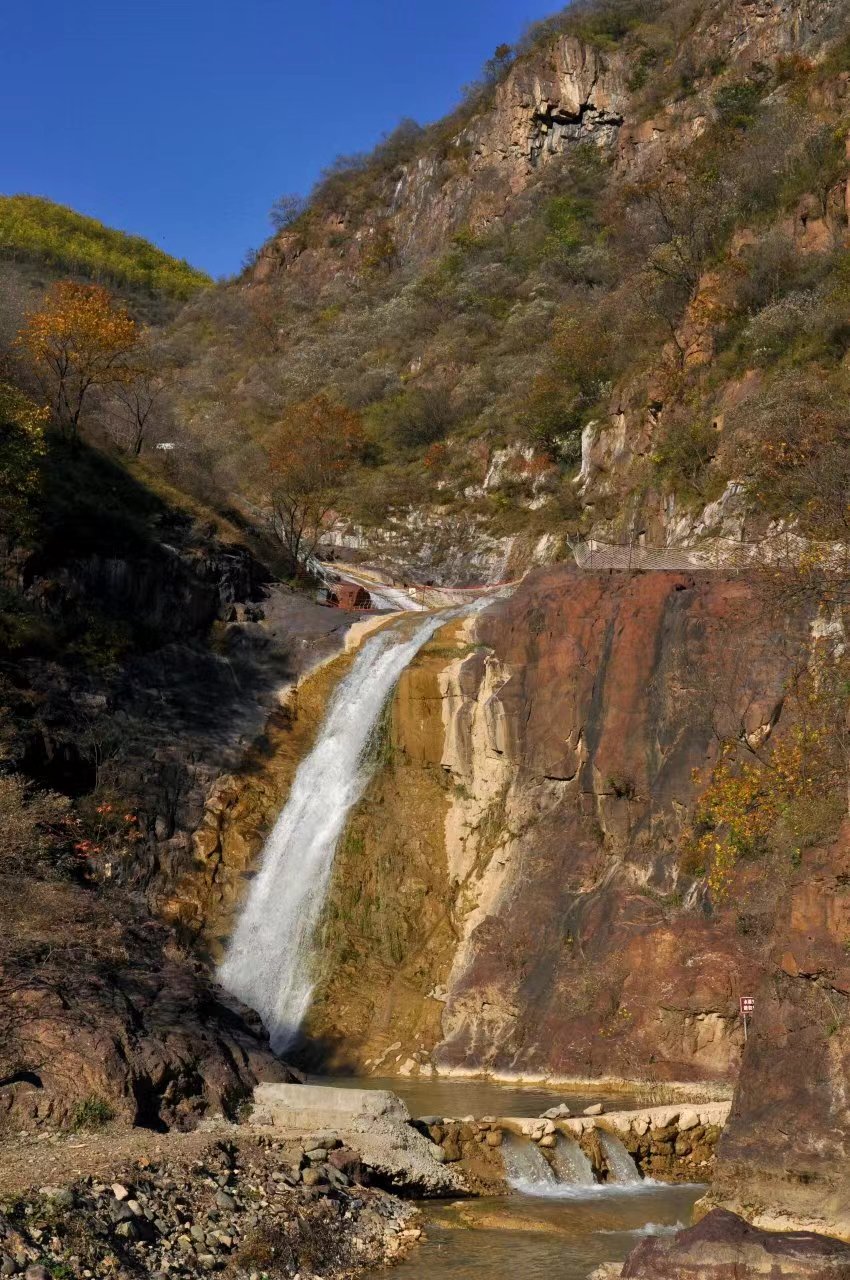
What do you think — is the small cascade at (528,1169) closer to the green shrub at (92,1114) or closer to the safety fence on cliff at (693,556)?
the green shrub at (92,1114)

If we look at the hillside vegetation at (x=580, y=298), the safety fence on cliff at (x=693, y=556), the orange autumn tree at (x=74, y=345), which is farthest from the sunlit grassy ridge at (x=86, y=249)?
the safety fence on cliff at (x=693, y=556)

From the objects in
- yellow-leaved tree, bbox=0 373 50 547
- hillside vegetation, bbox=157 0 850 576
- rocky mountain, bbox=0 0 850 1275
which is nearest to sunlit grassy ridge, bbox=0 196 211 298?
hillside vegetation, bbox=157 0 850 576

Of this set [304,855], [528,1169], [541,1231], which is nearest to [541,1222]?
[541,1231]

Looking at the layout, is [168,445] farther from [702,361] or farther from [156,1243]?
[156,1243]

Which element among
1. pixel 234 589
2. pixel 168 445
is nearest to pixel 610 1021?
pixel 234 589

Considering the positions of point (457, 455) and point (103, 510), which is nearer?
point (103, 510)

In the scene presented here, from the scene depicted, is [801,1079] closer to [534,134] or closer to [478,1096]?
[478,1096]
